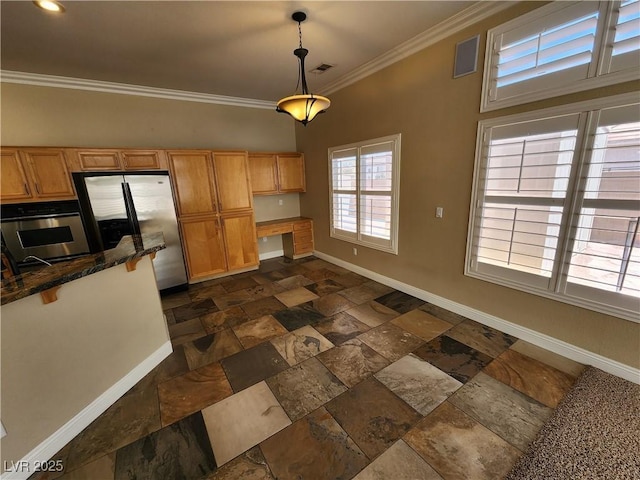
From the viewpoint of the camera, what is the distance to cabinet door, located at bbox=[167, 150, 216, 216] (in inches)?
149

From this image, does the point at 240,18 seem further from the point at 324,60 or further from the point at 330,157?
the point at 330,157

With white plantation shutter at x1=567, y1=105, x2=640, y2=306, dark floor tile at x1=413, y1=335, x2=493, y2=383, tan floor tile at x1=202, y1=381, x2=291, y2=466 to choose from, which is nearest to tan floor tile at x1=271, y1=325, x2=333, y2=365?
tan floor tile at x1=202, y1=381, x2=291, y2=466

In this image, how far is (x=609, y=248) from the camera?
1922 mm

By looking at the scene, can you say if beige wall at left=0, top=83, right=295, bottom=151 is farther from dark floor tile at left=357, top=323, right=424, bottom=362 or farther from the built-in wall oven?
dark floor tile at left=357, top=323, right=424, bottom=362

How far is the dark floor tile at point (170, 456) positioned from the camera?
1463 mm

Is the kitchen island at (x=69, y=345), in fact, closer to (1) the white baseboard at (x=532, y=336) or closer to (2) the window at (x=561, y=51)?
(1) the white baseboard at (x=532, y=336)

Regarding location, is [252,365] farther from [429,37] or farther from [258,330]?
[429,37]

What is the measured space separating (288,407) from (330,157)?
12.2 ft

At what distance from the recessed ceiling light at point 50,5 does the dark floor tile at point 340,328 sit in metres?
3.61

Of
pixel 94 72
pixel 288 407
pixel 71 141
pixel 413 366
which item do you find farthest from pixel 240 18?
pixel 413 366

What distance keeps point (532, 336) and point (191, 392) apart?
122 inches

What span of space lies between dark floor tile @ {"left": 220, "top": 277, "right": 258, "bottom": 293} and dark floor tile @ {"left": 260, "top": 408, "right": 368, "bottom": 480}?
254 cm

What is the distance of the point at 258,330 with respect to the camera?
9.37 feet

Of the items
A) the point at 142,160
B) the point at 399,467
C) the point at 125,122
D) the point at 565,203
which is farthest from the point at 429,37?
the point at 125,122
